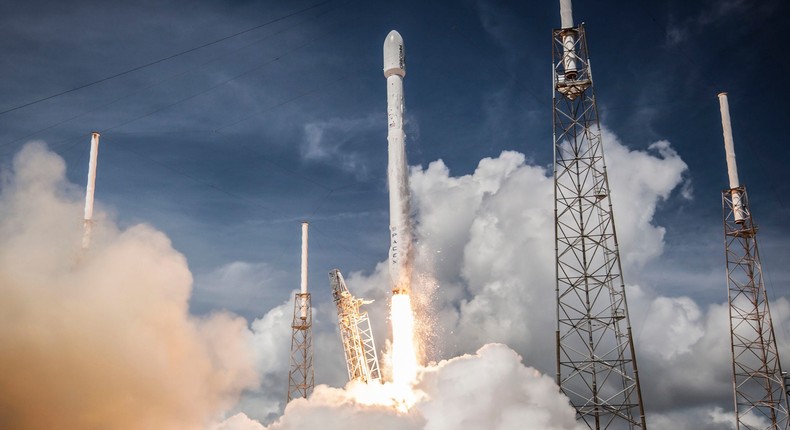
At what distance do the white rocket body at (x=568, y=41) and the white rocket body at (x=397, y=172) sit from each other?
9.82 m

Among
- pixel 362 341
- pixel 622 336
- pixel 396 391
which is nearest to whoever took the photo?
pixel 622 336

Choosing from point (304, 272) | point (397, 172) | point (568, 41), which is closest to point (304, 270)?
point (304, 272)

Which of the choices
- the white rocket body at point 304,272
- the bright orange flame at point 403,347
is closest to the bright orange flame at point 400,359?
the bright orange flame at point 403,347

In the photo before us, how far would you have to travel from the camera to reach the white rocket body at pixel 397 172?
41.3m

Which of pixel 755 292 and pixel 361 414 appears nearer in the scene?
→ pixel 361 414

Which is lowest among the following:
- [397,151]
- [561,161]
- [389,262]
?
[389,262]

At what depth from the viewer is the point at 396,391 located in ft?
135

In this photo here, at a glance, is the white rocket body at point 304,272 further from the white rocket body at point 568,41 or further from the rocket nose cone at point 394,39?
the white rocket body at point 568,41

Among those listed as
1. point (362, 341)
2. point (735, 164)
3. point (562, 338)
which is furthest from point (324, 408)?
point (735, 164)

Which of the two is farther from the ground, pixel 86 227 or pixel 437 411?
pixel 86 227

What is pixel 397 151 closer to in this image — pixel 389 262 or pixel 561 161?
pixel 389 262

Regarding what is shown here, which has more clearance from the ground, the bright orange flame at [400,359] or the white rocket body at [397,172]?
the white rocket body at [397,172]

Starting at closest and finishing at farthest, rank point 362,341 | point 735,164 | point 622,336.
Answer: point 622,336 < point 735,164 < point 362,341

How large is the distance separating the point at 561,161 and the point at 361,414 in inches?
630
